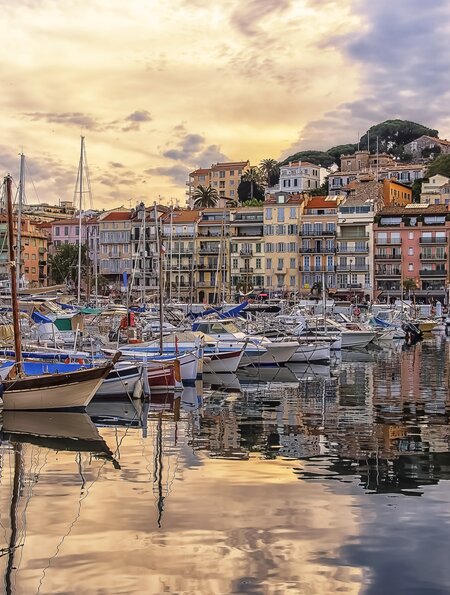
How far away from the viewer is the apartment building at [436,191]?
14300cm

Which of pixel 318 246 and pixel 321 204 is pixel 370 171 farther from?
pixel 318 246

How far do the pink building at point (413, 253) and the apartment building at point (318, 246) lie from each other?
19.3 feet

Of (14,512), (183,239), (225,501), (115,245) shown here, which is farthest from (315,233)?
(14,512)

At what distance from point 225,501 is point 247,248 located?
110 m

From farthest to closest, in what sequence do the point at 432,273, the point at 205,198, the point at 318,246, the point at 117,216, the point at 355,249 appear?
1. the point at 205,198
2. the point at 117,216
3. the point at 318,246
4. the point at 355,249
5. the point at 432,273

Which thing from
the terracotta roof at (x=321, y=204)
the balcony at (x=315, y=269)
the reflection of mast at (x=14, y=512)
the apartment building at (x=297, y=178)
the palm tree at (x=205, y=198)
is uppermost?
the apartment building at (x=297, y=178)

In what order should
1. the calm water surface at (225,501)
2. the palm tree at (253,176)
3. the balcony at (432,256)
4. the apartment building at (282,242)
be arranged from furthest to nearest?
the palm tree at (253,176)
the apartment building at (282,242)
the balcony at (432,256)
the calm water surface at (225,501)

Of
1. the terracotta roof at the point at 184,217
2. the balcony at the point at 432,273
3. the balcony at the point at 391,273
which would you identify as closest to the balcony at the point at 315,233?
the balcony at the point at 391,273

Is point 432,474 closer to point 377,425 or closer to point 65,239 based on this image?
point 377,425

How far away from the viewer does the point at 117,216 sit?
133375mm

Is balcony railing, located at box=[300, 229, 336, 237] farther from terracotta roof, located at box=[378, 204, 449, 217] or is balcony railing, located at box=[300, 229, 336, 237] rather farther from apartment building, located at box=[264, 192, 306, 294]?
terracotta roof, located at box=[378, 204, 449, 217]

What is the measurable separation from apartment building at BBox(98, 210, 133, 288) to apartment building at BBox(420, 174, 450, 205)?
4801 centimetres

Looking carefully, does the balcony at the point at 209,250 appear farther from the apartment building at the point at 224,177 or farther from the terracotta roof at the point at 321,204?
the apartment building at the point at 224,177

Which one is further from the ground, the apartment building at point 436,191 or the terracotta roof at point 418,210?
the apartment building at point 436,191
